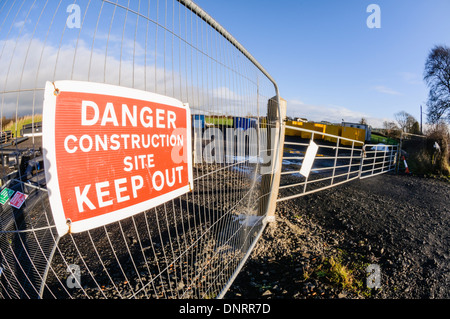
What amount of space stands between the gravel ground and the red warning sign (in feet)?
6.04

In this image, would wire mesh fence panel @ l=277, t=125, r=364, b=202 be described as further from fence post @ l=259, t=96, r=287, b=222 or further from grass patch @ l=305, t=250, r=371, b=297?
grass patch @ l=305, t=250, r=371, b=297

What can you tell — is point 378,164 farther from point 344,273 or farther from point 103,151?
point 103,151

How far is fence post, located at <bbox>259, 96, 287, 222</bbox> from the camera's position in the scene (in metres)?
3.23

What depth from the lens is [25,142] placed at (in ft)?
3.68

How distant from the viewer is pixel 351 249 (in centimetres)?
324

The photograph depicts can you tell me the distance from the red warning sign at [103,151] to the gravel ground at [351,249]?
184 centimetres

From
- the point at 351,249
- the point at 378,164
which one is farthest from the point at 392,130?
the point at 351,249

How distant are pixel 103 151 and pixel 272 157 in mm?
2635

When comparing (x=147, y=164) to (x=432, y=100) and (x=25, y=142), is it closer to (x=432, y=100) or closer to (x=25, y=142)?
(x=25, y=142)
